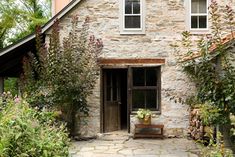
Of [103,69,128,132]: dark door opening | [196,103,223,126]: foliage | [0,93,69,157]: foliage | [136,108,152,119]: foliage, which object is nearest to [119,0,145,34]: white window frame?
[103,69,128,132]: dark door opening

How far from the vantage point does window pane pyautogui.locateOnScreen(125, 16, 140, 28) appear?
14.0 meters

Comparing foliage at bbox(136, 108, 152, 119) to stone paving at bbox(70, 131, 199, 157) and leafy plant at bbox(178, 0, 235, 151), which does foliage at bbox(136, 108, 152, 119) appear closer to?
stone paving at bbox(70, 131, 199, 157)

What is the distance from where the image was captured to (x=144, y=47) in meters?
13.8

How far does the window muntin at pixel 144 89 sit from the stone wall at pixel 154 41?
38 cm

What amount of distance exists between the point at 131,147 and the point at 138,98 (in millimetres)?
2772

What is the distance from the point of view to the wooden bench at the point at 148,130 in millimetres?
13398

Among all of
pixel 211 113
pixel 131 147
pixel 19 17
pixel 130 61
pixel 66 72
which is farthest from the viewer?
pixel 19 17

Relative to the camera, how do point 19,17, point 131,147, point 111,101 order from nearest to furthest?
point 131,147 → point 111,101 → point 19,17

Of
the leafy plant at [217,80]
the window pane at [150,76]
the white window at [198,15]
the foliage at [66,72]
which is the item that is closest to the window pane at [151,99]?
the window pane at [150,76]

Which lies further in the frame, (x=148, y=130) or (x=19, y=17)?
(x=19, y=17)

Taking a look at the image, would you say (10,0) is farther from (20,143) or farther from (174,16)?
(20,143)

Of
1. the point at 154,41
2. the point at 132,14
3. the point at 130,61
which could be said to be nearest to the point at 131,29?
the point at 132,14

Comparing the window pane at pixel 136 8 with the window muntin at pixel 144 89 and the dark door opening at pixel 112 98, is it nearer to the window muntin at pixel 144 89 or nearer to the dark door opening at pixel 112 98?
the window muntin at pixel 144 89

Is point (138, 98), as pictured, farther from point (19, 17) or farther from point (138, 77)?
point (19, 17)
